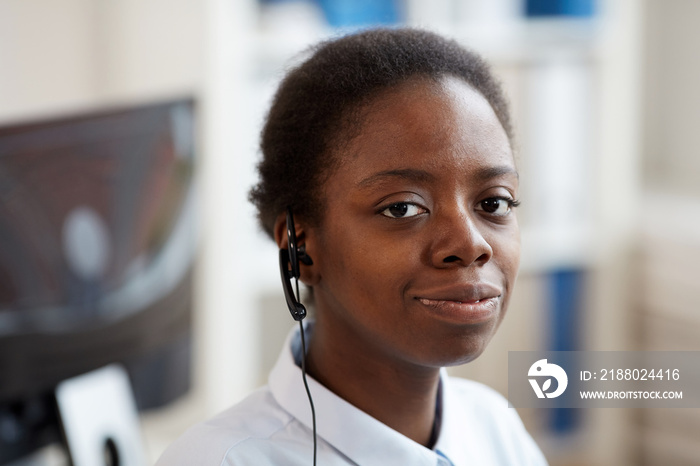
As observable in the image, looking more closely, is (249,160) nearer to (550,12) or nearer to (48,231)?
(48,231)

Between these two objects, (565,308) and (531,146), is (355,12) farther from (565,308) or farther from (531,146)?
(565,308)

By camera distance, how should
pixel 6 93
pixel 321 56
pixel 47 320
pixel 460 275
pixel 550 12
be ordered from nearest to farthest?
pixel 460 275
pixel 321 56
pixel 47 320
pixel 6 93
pixel 550 12

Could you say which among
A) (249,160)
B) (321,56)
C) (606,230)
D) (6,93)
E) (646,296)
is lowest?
(646,296)

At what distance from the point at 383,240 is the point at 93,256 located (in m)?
0.61

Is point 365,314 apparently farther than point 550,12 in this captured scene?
No

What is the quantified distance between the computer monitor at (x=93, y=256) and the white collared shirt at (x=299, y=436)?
0.42m

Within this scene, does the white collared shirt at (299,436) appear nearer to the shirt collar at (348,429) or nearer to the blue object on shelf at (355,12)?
the shirt collar at (348,429)

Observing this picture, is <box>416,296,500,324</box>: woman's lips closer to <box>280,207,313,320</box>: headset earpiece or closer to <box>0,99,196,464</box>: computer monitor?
<box>280,207,313,320</box>: headset earpiece

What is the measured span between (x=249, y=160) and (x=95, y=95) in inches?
18.7

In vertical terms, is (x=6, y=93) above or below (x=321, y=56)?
below

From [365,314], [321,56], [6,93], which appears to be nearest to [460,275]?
[365,314]

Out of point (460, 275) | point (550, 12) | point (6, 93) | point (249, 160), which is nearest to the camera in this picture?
Answer: point (460, 275)

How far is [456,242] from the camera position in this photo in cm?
73

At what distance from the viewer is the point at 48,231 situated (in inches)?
43.4
